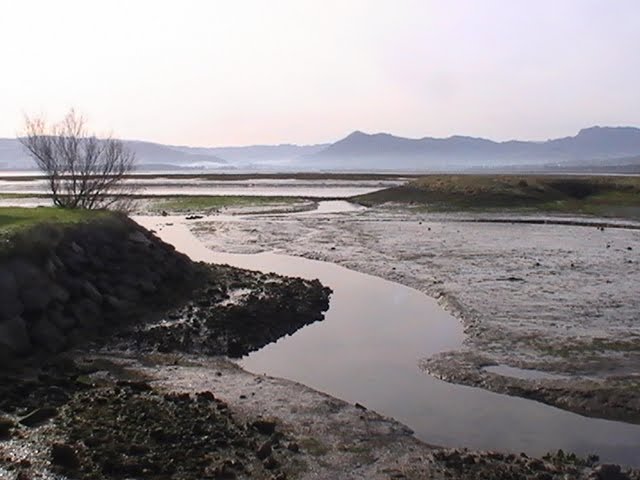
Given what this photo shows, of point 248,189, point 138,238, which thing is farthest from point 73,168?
point 248,189

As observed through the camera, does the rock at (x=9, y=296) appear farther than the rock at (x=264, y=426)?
Yes

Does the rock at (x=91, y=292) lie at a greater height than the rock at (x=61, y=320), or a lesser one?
greater

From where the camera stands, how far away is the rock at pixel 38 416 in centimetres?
1201

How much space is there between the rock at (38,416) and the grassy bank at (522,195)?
173ft

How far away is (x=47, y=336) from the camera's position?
17062 millimetres

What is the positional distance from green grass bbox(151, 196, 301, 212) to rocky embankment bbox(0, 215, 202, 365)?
4073cm

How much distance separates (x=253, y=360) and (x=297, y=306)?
4921mm

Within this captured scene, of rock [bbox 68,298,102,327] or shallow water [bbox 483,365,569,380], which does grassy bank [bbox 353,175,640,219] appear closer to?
shallow water [bbox 483,365,569,380]

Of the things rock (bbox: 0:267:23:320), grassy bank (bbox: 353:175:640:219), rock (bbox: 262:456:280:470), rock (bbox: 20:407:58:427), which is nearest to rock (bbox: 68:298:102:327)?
rock (bbox: 0:267:23:320)

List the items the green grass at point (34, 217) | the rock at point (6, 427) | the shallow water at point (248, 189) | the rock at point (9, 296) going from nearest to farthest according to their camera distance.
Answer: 1. the rock at point (6, 427)
2. the rock at point (9, 296)
3. the green grass at point (34, 217)
4. the shallow water at point (248, 189)

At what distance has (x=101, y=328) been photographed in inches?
744

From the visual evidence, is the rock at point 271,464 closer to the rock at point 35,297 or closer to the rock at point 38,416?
the rock at point 38,416

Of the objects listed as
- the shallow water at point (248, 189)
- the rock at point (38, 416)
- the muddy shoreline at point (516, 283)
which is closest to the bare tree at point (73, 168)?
the muddy shoreline at point (516, 283)

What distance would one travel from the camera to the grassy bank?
62812 mm
